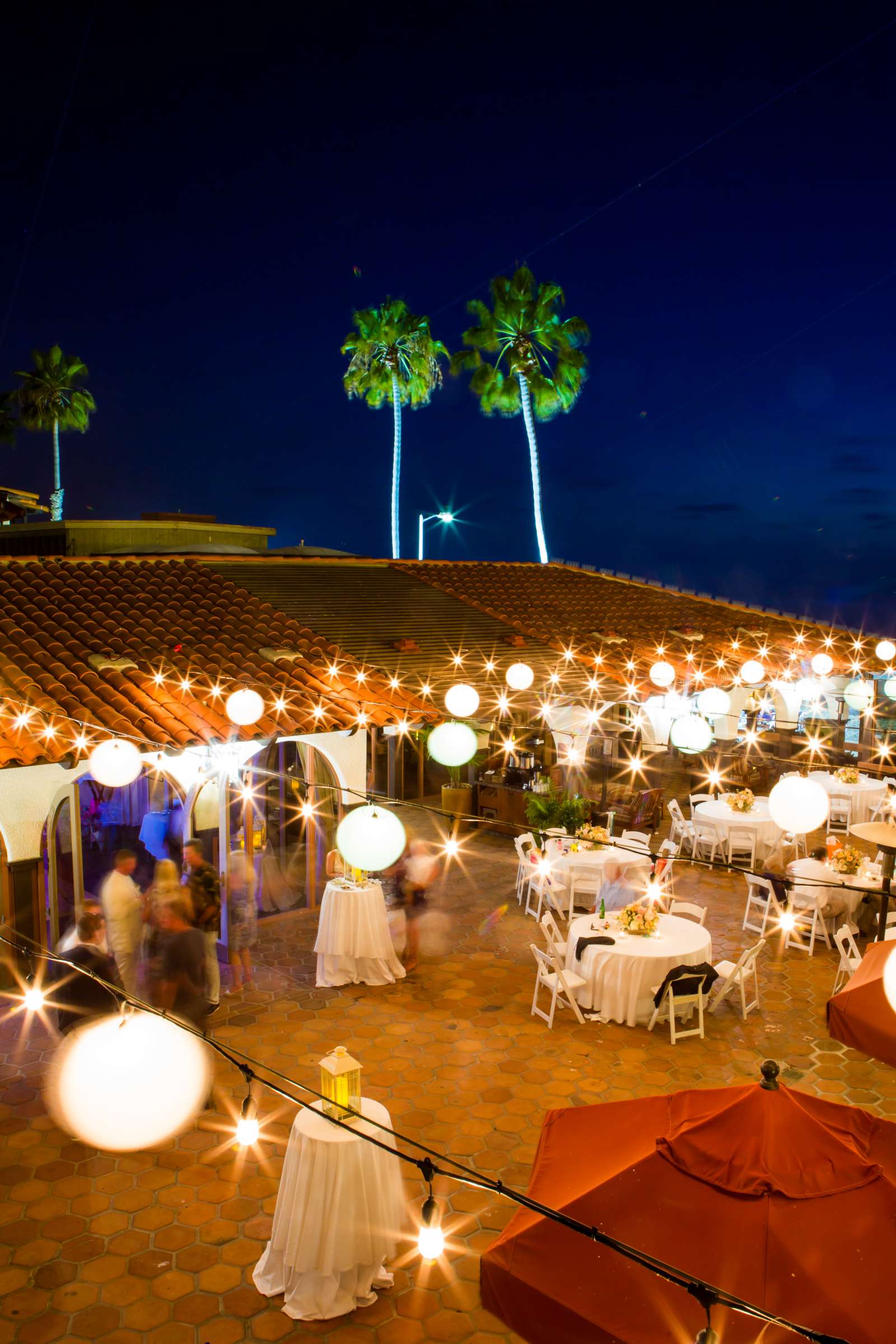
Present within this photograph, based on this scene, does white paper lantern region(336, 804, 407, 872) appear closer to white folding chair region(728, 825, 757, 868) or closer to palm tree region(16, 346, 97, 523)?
white folding chair region(728, 825, 757, 868)

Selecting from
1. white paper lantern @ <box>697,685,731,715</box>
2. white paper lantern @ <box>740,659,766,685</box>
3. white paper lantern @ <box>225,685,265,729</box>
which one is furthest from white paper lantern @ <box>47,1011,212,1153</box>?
white paper lantern @ <box>697,685,731,715</box>

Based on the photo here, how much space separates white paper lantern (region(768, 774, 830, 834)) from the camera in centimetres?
605

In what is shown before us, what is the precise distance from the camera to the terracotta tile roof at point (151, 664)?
9406mm

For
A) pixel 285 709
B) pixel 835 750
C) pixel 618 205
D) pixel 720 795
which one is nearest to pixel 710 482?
pixel 835 750

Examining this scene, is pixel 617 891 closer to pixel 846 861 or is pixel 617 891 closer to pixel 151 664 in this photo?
pixel 846 861

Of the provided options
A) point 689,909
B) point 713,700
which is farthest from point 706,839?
point 713,700

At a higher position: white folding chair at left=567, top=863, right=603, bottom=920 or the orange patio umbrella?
the orange patio umbrella

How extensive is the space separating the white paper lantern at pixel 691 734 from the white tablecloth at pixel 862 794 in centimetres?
719

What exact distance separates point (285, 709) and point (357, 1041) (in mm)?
4060

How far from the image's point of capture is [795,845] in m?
13.7

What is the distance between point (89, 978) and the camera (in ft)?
22.5

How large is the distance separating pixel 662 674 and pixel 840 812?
712cm

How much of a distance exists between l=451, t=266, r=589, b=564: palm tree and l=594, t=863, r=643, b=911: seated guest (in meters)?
19.7

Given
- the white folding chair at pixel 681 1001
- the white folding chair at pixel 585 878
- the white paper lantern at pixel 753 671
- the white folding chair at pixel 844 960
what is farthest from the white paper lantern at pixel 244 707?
the white paper lantern at pixel 753 671
